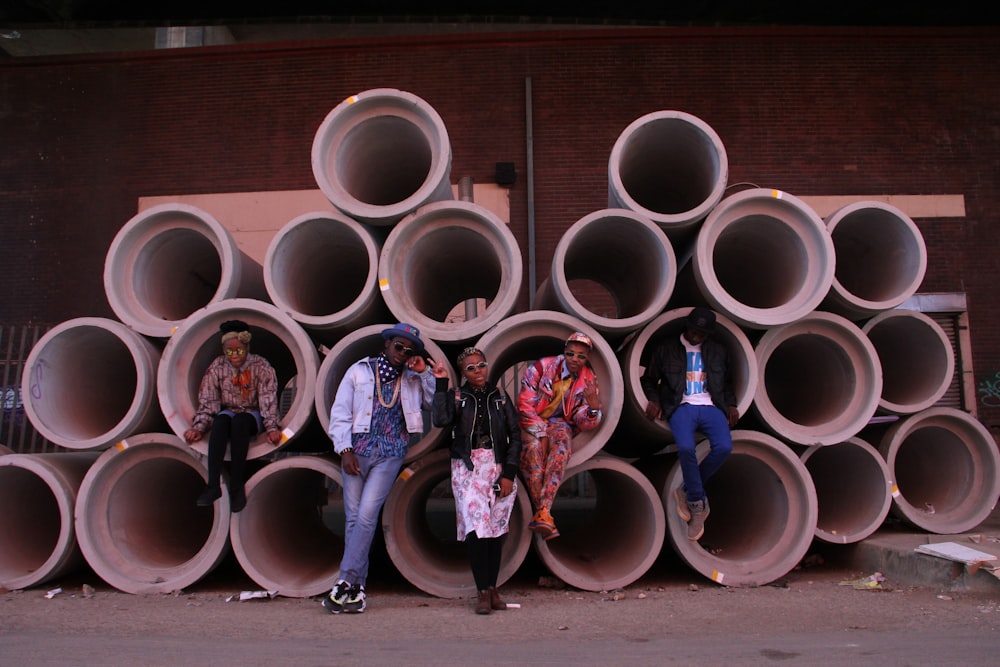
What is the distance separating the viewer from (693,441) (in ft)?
15.8

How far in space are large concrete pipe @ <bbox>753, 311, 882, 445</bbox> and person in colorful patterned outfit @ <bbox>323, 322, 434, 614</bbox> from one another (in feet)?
7.94

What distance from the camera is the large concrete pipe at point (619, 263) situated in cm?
513

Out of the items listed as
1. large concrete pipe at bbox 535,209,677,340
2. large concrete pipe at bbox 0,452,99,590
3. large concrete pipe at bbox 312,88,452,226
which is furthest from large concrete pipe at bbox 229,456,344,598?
large concrete pipe at bbox 535,209,677,340

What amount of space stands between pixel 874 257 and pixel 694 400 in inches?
90.0

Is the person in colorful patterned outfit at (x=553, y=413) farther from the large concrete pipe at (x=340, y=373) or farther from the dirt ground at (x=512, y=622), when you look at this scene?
the dirt ground at (x=512, y=622)

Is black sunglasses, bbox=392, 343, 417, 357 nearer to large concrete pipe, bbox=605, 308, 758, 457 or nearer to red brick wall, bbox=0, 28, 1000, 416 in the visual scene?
large concrete pipe, bbox=605, 308, 758, 457

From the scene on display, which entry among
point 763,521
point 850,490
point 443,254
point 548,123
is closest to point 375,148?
point 443,254

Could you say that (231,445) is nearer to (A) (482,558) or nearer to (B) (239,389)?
(B) (239,389)

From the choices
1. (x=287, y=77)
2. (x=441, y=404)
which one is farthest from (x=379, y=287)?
(x=287, y=77)

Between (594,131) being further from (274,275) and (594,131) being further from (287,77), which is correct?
(274,275)

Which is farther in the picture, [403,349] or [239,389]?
[239,389]

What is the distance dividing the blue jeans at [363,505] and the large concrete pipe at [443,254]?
983 millimetres

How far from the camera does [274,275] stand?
5.21 metres

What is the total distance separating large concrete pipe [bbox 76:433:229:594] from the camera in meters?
4.86
